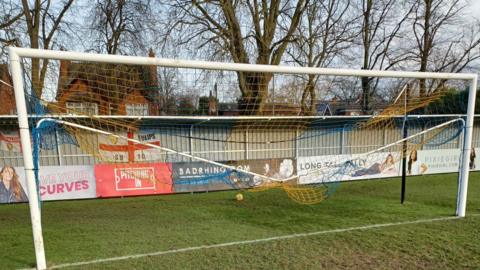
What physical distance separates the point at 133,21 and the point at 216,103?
861 centimetres

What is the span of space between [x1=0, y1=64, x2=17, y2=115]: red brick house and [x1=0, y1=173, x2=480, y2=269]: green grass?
3.06 m

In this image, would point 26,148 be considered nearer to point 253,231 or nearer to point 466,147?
point 253,231

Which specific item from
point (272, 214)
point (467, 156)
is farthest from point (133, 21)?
point (467, 156)

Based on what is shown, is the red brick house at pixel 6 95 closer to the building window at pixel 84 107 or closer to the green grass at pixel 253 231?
the building window at pixel 84 107

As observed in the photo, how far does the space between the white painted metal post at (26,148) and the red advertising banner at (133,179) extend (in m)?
5.75

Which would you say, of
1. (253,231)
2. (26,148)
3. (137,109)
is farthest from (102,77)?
(253,231)

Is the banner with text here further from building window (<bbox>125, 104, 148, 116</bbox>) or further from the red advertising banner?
building window (<bbox>125, 104, 148, 116</bbox>)

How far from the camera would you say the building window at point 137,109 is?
7554 mm

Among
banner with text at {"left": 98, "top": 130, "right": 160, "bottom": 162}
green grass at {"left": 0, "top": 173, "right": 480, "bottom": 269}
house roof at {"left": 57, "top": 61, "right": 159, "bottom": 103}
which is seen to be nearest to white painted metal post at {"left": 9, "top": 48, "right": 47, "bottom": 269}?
green grass at {"left": 0, "top": 173, "right": 480, "bottom": 269}

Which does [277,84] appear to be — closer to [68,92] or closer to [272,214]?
[272,214]

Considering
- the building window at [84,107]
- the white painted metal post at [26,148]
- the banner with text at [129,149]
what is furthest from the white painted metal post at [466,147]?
the banner with text at [129,149]

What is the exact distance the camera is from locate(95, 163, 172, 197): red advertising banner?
30.5ft

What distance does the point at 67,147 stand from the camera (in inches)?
410

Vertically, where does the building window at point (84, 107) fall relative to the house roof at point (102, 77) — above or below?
below
